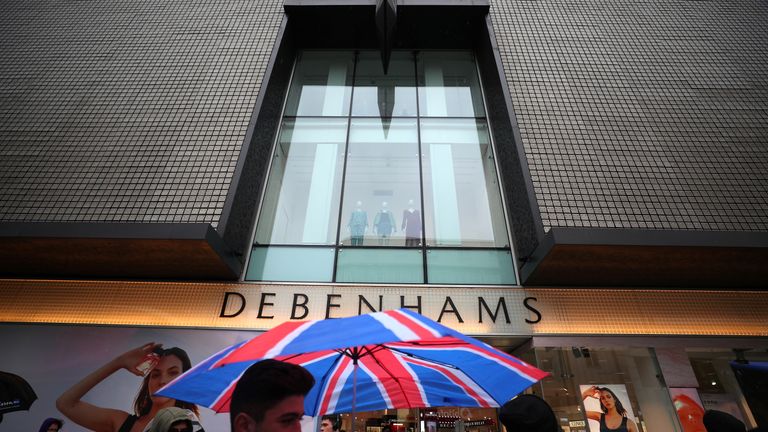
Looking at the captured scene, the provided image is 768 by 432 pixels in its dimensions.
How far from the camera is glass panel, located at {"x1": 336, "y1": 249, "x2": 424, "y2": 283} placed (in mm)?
6602

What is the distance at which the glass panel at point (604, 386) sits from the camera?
5.64m

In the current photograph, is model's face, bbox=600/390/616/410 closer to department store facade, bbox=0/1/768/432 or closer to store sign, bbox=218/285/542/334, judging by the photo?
department store facade, bbox=0/1/768/432

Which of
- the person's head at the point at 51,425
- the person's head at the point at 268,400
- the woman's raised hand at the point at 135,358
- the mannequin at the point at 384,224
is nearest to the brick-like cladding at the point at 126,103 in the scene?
the woman's raised hand at the point at 135,358

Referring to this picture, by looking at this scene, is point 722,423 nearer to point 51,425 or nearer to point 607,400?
point 607,400

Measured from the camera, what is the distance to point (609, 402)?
576cm

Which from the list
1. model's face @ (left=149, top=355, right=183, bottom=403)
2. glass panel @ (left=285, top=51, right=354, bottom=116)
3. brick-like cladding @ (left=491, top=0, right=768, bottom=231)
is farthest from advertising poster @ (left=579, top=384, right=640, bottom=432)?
glass panel @ (left=285, top=51, right=354, bottom=116)

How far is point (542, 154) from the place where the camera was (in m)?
6.75

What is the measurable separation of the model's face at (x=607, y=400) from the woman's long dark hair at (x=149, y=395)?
5.78m

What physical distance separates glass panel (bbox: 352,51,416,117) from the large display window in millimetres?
26

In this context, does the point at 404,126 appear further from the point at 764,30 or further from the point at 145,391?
the point at 764,30

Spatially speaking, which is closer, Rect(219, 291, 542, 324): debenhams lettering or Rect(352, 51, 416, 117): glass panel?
Rect(219, 291, 542, 324): debenhams lettering

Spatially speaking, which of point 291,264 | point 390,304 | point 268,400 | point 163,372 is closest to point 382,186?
point 291,264

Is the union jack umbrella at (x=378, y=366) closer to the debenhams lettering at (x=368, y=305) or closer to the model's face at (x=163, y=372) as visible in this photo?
the debenhams lettering at (x=368, y=305)

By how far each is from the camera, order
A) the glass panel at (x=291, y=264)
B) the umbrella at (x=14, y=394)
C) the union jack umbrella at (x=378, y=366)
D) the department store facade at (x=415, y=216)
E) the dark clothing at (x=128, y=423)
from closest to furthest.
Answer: the union jack umbrella at (x=378, y=366)
the dark clothing at (x=128, y=423)
the umbrella at (x=14, y=394)
the department store facade at (x=415, y=216)
the glass panel at (x=291, y=264)
